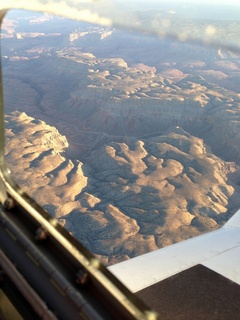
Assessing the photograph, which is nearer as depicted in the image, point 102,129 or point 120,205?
point 120,205

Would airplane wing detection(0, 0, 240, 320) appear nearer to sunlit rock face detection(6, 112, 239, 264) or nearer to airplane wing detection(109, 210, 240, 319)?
airplane wing detection(109, 210, 240, 319)

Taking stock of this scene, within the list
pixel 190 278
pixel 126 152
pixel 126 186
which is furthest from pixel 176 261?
pixel 126 152

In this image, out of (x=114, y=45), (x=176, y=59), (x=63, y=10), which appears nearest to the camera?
(x=63, y=10)

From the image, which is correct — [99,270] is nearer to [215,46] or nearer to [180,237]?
[215,46]

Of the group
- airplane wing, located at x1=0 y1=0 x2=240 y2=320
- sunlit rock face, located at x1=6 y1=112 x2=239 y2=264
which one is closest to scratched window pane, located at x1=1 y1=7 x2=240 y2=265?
sunlit rock face, located at x1=6 y1=112 x2=239 y2=264

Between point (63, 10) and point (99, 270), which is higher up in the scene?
point (63, 10)

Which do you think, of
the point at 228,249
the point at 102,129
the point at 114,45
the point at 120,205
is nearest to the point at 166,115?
the point at 102,129

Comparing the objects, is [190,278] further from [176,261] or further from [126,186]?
[126,186]
